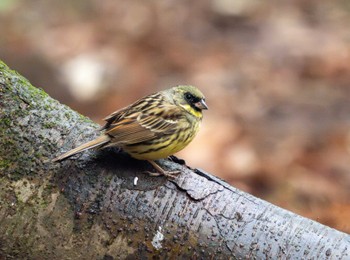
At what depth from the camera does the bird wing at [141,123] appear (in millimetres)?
3426

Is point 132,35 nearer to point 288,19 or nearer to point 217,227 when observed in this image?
point 288,19

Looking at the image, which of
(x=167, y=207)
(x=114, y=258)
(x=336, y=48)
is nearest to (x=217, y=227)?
(x=167, y=207)

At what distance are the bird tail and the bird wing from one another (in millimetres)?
50

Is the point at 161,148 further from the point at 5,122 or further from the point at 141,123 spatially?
the point at 5,122

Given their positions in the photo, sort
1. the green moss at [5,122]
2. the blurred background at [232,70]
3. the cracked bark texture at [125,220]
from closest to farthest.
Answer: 1. the cracked bark texture at [125,220]
2. the green moss at [5,122]
3. the blurred background at [232,70]

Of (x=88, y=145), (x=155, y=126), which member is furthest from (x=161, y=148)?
(x=88, y=145)

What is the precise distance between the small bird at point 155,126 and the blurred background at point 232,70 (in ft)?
7.84

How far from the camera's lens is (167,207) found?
3137 mm

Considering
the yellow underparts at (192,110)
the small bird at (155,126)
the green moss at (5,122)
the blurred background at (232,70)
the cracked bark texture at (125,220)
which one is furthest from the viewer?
the blurred background at (232,70)

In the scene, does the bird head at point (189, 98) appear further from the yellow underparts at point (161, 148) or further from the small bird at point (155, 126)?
the yellow underparts at point (161, 148)

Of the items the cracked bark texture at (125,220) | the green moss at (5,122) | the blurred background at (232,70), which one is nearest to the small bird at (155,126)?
the cracked bark texture at (125,220)

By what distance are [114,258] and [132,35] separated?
20.4 feet

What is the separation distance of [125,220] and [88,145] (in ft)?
1.23

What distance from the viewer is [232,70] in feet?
27.1
